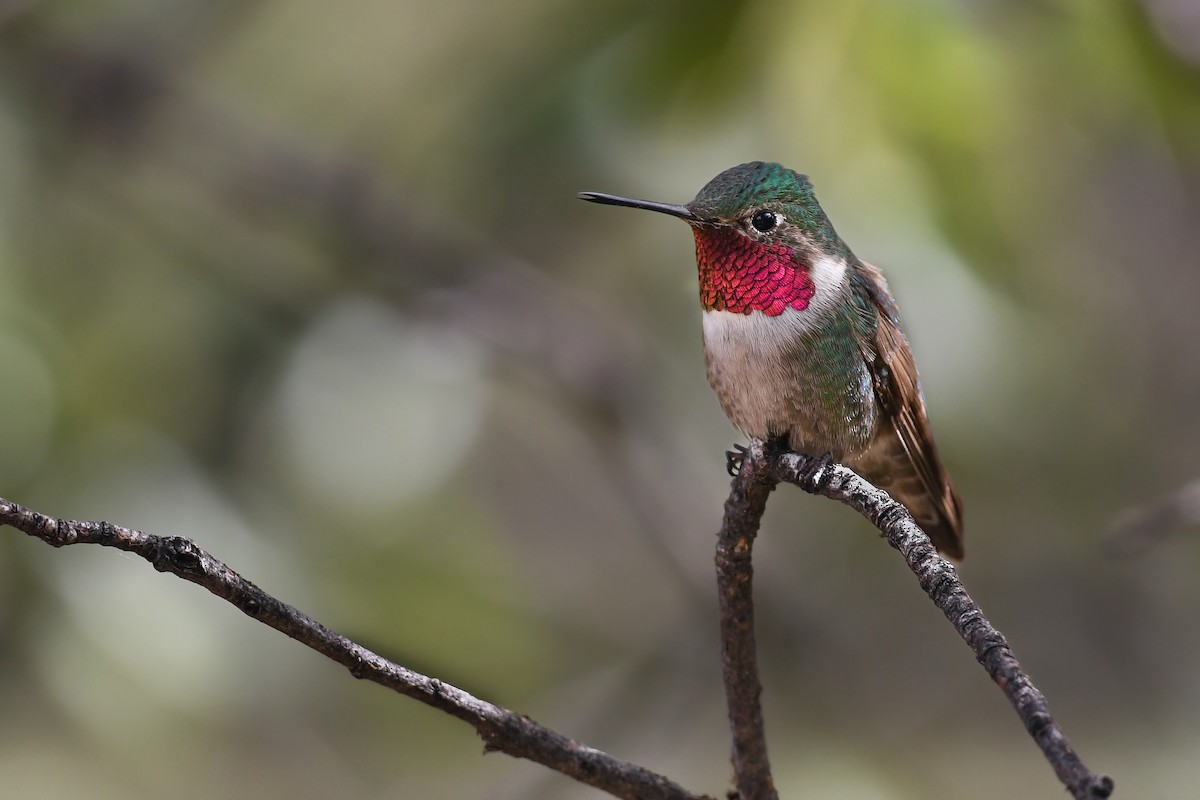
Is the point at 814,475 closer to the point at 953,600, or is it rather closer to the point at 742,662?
the point at 742,662

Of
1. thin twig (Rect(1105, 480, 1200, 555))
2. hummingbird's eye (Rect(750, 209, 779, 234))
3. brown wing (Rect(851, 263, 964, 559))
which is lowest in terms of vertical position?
thin twig (Rect(1105, 480, 1200, 555))

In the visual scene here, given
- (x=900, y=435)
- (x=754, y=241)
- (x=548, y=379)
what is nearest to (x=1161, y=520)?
(x=900, y=435)

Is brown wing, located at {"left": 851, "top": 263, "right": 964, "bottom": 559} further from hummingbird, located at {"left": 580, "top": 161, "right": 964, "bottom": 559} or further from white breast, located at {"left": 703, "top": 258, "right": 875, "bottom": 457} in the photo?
white breast, located at {"left": 703, "top": 258, "right": 875, "bottom": 457}

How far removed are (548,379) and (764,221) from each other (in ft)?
7.04

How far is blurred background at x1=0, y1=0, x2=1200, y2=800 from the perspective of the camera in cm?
276

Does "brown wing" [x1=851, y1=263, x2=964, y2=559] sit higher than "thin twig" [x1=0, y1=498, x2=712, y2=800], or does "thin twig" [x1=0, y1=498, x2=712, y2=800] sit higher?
"brown wing" [x1=851, y1=263, x2=964, y2=559]

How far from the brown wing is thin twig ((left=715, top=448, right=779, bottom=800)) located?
0.82m

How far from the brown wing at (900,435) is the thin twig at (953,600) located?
0.57 m

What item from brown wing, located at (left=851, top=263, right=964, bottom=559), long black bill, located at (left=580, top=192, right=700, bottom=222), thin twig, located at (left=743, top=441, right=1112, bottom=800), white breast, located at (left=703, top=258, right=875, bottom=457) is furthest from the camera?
brown wing, located at (left=851, top=263, right=964, bottom=559)

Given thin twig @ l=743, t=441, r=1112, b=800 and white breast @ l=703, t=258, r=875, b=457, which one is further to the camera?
white breast @ l=703, t=258, r=875, b=457

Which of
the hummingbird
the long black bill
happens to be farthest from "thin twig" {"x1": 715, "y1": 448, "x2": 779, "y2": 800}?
the long black bill

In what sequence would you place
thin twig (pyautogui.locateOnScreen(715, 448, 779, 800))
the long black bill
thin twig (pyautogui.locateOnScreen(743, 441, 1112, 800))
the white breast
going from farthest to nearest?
the white breast < the long black bill < thin twig (pyautogui.locateOnScreen(715, 448, 779, 800)) < thin twig (pyautogui.locateOnScreen(743, 441, 1112, 800))

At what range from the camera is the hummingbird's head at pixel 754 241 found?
2361 mm

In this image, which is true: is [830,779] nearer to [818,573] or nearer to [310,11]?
[818,573]
